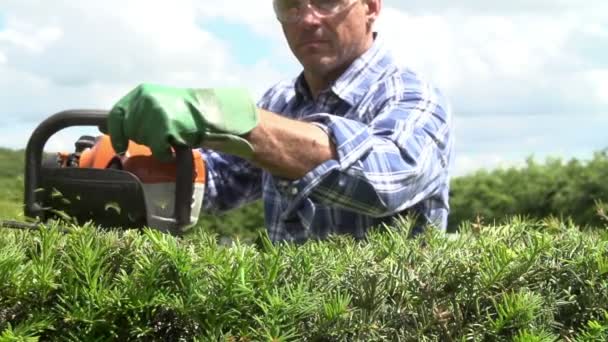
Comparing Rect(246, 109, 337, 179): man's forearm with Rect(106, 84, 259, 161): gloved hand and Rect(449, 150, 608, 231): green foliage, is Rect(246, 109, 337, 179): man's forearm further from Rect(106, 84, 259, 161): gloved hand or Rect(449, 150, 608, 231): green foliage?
Rect(449, 150, 608, 231): green foliage

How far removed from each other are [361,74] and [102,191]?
48.8 inches

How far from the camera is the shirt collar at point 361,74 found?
12.4 ft

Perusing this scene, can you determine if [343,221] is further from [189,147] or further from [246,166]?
[189,147]

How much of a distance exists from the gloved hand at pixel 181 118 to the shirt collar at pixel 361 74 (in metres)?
1.23

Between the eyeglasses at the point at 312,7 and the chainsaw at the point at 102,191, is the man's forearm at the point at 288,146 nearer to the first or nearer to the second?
the chainsaw at the point at 102,191

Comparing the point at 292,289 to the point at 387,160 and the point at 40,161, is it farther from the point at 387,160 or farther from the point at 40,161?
the point at 40,161

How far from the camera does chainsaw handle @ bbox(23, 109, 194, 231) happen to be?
274cm

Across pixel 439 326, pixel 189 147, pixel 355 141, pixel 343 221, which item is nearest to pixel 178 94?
pixel 189 147

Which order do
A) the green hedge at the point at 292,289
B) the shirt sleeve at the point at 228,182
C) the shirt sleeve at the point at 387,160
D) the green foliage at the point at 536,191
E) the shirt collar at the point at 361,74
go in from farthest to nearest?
the green foliage at the point at 536,191
the shirt sleeve at the point at 228,182
the shirt collar at the point at 361,74
the shirt sleeve at the point at 387,160
the green hedge at the point at 292,289

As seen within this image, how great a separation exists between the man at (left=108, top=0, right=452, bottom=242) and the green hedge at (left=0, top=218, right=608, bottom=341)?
39 cm

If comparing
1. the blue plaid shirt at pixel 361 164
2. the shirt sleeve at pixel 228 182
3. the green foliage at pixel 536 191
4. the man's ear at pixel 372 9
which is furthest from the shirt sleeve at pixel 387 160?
the green foliage at pixel 536 191

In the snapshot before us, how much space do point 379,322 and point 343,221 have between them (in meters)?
1.71

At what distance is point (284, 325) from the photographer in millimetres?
1918

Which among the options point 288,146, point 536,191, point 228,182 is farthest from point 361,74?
point 536,191
